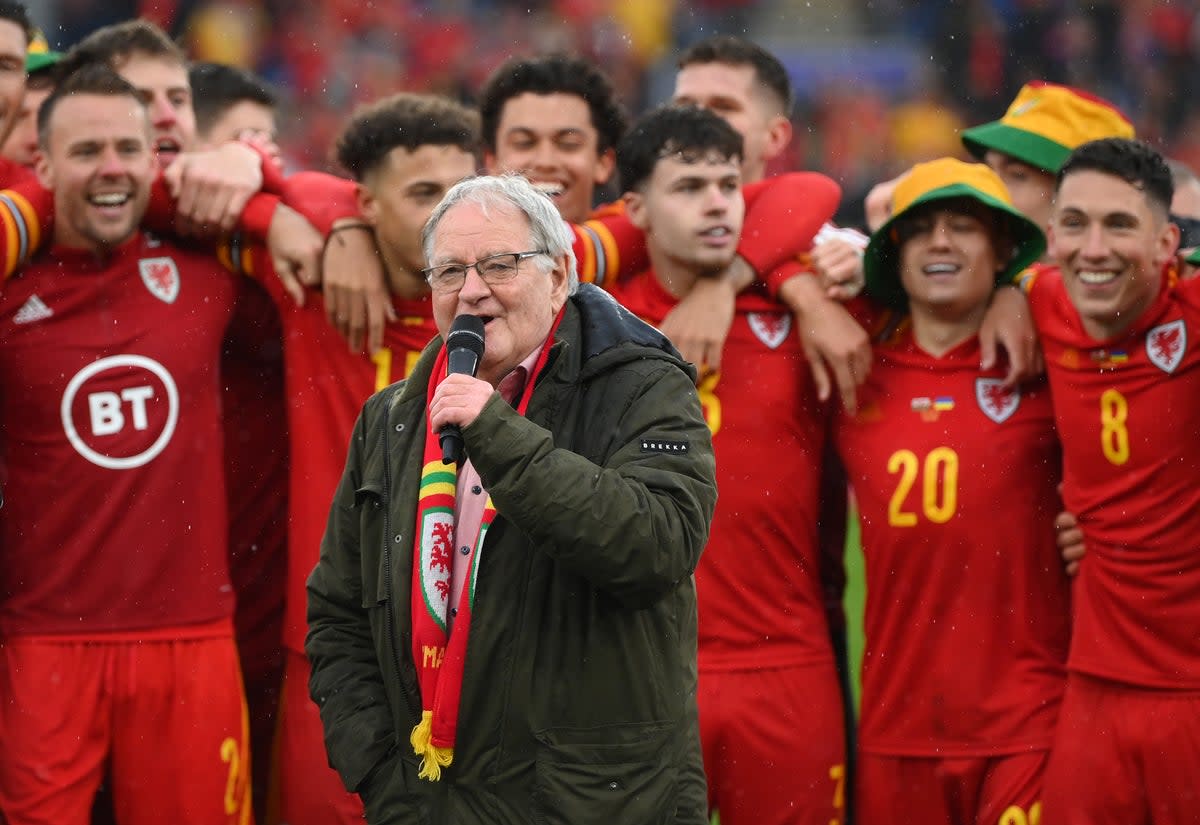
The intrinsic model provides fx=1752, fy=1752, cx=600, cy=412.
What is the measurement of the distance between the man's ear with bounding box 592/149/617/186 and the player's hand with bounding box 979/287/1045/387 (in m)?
1.37

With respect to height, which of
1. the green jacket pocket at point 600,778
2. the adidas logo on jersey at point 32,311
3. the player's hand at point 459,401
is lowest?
the green jacket pocket at point 600,778

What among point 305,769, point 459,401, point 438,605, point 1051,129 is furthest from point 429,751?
point 1051,129

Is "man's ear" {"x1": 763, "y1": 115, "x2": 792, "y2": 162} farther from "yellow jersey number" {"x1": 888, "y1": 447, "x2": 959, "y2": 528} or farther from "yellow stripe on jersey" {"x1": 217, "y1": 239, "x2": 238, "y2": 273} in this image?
"yellow stripe on jersey" {"x1": 217, "y1": 239, "x2": 238, "y2": 273}

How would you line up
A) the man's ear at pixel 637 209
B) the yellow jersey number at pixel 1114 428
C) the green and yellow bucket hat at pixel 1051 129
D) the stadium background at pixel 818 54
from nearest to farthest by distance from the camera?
1. the yellow jersey number at pixel 1114 428
2. the man's ear at pixel 637 209
3. the green and yellow bucket hat at pixel 1051 129
4. the stadium background at pixel 818 54

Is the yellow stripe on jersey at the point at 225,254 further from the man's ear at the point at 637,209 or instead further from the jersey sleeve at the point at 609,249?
the man's ear at the point at 637,209

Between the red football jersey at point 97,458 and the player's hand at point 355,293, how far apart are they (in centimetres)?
41

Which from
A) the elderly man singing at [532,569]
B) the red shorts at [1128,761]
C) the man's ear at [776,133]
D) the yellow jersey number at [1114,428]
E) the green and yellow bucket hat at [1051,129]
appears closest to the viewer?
the elderly man singing at [532,569]

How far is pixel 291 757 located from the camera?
473 cm

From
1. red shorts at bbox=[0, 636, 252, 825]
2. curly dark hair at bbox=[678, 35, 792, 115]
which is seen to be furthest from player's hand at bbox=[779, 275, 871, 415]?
red shorts at bbox=[0, 636, 252, 825]

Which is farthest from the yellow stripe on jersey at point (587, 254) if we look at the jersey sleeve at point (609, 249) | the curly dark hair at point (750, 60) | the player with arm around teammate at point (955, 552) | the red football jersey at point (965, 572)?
the curly dark hair at point (750, 60)

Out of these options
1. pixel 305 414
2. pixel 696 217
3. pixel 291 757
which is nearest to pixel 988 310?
pixel 696 217

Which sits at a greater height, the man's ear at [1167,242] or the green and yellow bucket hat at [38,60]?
the green and yellow bucket hat at [38,60]

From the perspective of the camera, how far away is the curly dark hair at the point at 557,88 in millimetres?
5551

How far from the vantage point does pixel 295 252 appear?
15.6ft
